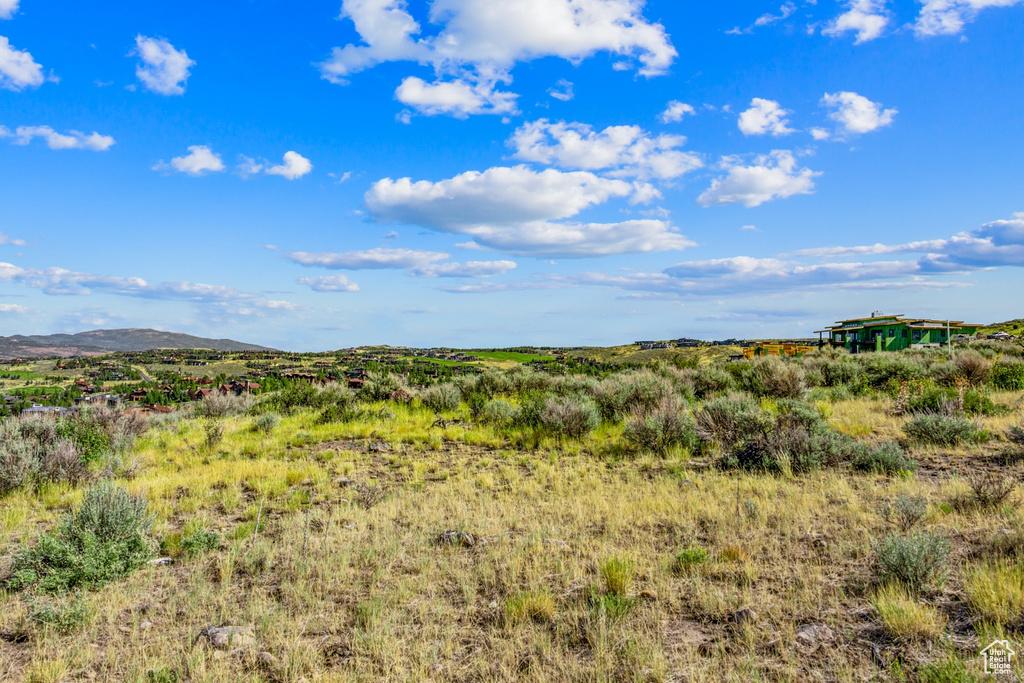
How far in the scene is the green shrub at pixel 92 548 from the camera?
496 cm

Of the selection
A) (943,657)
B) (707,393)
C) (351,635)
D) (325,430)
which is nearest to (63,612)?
(351,635)

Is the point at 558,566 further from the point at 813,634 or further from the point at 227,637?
the point at 227,637

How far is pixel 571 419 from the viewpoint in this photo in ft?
40.9

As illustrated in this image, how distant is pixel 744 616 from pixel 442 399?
14.2 metres

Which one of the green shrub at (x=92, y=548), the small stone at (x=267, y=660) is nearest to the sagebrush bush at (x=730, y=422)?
the small stone at (x=267, y=660)

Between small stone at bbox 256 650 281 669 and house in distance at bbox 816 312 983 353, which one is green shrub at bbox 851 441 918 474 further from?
house in distance at bbox 816 312 983 353

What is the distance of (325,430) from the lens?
1418cm

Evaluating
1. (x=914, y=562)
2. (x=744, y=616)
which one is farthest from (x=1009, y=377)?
(x=744, y=616)

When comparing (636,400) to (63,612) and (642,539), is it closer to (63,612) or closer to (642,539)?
(642,539)

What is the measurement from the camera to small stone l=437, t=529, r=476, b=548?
5812mm

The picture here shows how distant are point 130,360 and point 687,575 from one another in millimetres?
82641

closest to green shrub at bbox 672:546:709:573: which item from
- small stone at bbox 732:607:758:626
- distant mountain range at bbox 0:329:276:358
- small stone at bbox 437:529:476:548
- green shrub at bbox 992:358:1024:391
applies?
small stone at bbox 732:607:758:626

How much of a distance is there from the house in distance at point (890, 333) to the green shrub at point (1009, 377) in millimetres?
23503

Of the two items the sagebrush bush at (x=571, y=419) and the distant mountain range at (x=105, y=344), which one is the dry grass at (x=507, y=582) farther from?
the distant mountain range at (x=105, y=344)
